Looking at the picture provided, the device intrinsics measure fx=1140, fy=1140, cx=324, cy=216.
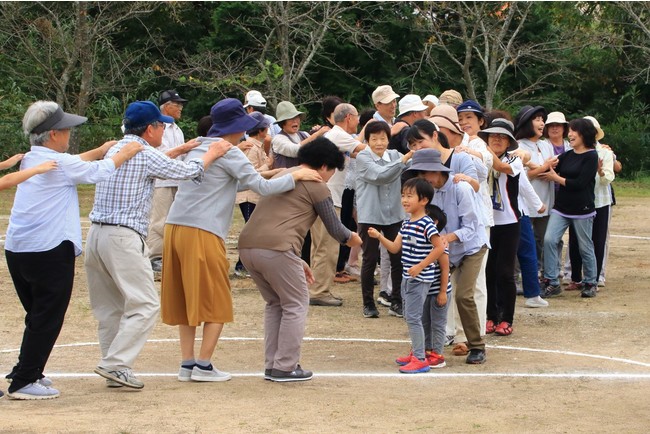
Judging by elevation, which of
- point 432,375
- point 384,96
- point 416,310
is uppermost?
point 384,96

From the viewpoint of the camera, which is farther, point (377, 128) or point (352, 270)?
point (352, 270)

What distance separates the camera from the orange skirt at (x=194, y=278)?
7.69 meters

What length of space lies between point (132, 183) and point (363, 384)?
2095 millimetres

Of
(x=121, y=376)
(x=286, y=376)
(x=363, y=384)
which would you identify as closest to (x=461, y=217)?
(x=363, y=384)

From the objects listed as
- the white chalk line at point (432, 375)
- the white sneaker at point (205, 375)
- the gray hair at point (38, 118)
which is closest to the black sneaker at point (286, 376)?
the white chalk line at point (432, 375)

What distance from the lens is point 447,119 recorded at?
950 centimetres

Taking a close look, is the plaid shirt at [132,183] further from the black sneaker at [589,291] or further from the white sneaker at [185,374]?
the black sneaker at [589,291]

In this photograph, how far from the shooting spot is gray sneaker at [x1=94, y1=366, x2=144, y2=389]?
7.44 meters

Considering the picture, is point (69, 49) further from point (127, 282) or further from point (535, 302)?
point (127, 282)

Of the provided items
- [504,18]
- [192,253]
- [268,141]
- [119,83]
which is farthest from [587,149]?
[119,83]

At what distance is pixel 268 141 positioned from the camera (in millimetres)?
13227

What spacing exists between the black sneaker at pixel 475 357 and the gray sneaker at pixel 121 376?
2638 mm

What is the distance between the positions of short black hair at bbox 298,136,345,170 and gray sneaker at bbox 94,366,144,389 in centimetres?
190

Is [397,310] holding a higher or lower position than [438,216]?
lower
